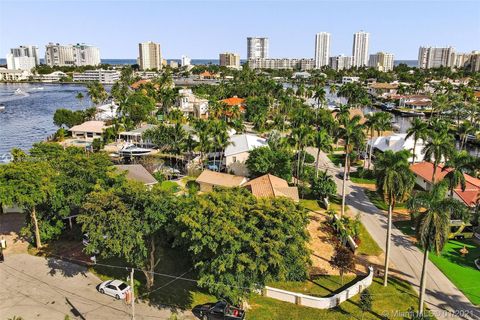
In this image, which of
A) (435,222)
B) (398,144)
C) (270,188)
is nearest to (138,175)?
(270,188)

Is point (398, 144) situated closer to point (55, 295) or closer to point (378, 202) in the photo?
point (378, 202)

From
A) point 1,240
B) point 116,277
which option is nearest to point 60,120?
point 1,240

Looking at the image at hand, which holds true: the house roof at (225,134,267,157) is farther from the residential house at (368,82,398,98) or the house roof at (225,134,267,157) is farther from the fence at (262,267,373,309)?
the residential house at (368,82,398,98)

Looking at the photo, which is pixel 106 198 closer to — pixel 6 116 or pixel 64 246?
pixel 64 246

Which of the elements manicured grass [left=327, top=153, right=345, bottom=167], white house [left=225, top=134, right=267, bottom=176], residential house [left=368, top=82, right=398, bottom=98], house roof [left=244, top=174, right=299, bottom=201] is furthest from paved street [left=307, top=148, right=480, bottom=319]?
residential house [left=368, top=82, right=398, bottom=98]

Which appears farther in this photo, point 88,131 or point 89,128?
point 89,128

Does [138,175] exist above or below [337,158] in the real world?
above

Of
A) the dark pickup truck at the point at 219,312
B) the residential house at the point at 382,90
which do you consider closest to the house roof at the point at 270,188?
the dark pickup truck at the point at 219,312
